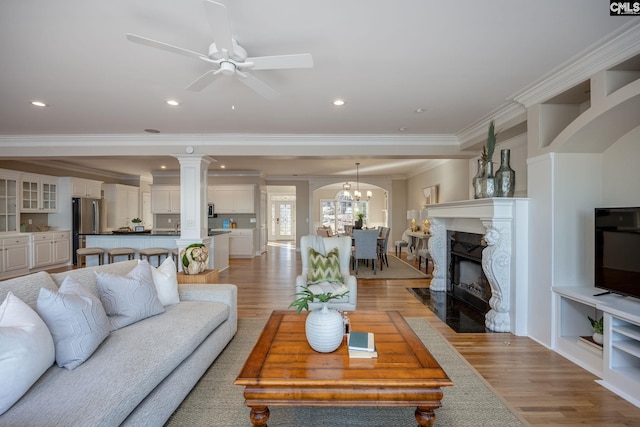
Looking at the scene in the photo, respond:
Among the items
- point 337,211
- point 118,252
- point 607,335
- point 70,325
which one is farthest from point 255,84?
point 337,211

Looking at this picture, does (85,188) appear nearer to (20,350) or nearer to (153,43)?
(153,43)

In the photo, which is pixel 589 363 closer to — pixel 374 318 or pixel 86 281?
pixel 374 318

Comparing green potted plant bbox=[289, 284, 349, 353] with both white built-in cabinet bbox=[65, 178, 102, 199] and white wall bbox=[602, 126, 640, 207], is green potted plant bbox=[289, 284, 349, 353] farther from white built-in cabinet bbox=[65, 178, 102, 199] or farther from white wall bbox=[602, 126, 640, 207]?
white built-in cabinet bbox=[65, 178, 102, 199]

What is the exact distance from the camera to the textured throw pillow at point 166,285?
258 centimetres

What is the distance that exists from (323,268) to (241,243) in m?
5.75

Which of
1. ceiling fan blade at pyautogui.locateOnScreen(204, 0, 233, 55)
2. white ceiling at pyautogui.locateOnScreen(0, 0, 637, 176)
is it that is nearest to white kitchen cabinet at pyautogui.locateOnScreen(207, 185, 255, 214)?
white ceiling at pyautogui.locateOnScreen(0, 0, 637, 176)

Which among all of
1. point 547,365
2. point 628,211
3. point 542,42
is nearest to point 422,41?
point 542,42

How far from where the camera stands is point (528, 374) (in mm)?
2434

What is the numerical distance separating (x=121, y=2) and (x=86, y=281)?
1881mm

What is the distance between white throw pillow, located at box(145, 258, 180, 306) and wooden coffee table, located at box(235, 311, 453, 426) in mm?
1211

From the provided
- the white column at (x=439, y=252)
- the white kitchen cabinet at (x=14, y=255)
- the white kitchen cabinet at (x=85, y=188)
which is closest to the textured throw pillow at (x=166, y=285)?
the white column at (x=439, y=252)

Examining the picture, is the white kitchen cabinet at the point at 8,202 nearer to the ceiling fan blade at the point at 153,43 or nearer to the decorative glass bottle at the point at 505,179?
the ceiling fan blade at the point at 153,43

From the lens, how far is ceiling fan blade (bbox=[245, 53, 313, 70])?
80.4 inches

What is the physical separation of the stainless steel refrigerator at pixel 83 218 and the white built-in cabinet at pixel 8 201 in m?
1.16
